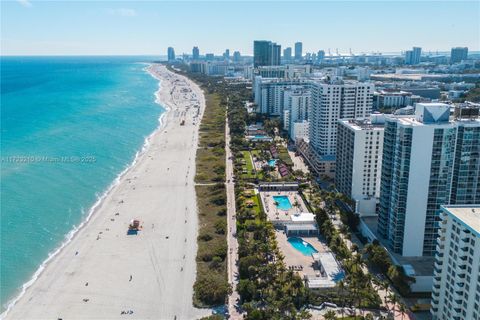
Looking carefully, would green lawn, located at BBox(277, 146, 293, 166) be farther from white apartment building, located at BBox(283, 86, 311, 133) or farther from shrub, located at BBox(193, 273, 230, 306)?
shrub, located at BBox(193, 273, 230, 306)

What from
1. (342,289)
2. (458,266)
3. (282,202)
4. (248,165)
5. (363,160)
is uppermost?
(363,160)

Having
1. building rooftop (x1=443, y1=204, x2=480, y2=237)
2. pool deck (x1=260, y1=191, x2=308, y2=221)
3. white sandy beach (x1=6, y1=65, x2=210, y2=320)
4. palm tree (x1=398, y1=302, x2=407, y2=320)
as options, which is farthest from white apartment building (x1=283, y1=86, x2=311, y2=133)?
building rooftop (x1=443, y1=204, x2=480, y2=237)

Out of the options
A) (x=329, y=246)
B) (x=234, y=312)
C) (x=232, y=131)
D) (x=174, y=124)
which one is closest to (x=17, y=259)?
(x=234, y=312)

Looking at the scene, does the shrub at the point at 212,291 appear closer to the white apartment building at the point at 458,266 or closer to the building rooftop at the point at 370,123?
the white apartment building at the point at 458,266

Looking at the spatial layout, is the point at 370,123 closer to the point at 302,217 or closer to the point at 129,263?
the point at 302,217

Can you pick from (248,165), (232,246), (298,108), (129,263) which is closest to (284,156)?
(248,165)

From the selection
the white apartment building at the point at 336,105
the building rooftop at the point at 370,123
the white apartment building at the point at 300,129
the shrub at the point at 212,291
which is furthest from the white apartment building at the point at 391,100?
the shrub at the point at 212,291
